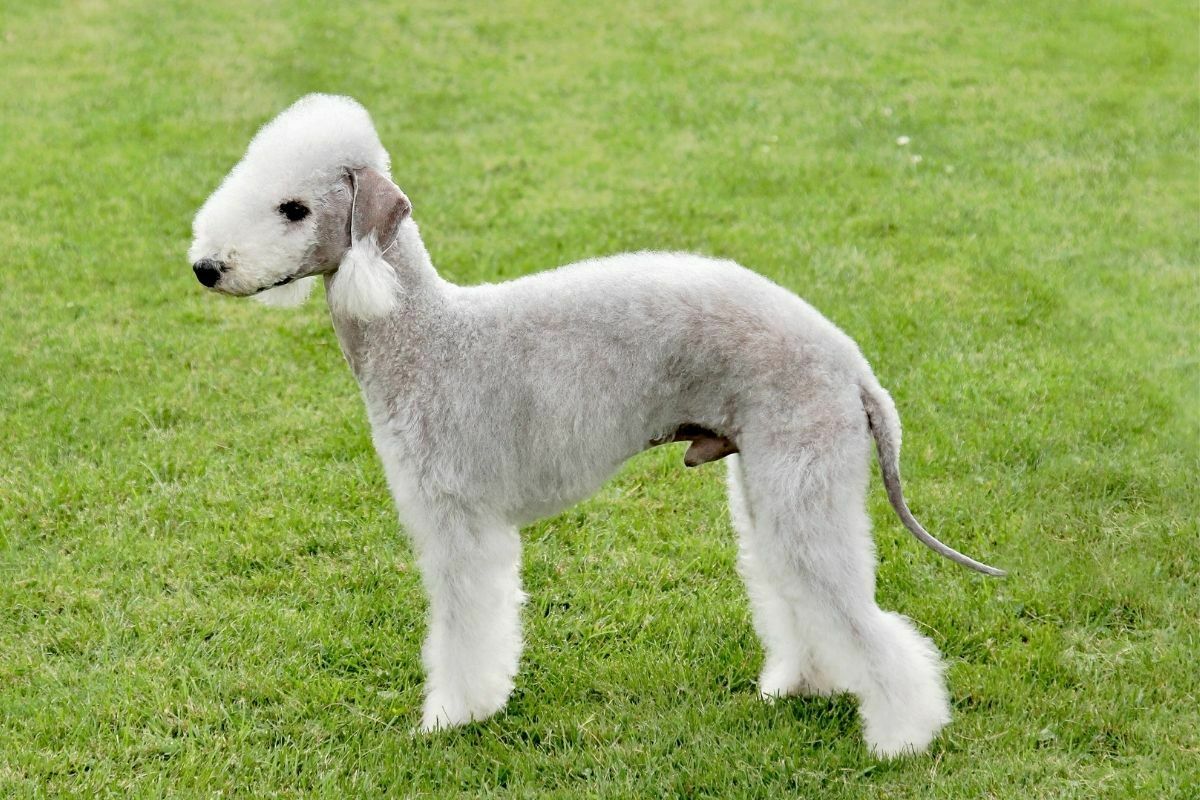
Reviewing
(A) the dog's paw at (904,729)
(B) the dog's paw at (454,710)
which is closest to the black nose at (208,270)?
(B) the dog's paw at (454,710)

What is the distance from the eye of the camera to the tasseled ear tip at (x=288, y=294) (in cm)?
374

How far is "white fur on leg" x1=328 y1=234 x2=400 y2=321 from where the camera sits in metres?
3.42

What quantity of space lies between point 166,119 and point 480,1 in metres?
4.62

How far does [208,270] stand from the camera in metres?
3.38

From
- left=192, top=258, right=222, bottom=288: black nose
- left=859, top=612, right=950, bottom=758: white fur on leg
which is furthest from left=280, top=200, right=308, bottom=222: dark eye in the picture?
left=859, top=612, right=950, bottom=758: white fur on leg

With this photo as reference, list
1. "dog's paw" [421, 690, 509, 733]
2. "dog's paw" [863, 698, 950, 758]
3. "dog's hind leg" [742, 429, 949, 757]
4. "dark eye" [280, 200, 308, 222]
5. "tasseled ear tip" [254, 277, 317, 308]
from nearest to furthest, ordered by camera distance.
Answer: "dog's hind leg" [742, 429, 949, 757] < "dark eye" [280, 200, 308, 222] < "dog's paw" [863, 698, 950, 758] < "tasseled ear tip" [254, 277, 317, 308] < "dog's paw" [421, 690, 509, 733]

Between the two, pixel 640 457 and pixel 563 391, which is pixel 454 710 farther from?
pixel 640 457

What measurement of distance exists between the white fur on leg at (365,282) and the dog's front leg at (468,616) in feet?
2.18

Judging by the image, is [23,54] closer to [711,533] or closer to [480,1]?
[480,1]

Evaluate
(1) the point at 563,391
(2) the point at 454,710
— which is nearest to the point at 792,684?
(2) the point at 454,710

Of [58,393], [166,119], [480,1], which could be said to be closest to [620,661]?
[58,393]

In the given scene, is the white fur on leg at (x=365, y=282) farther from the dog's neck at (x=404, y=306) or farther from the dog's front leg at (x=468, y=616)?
the dog's front leg at (x=468, y=616)

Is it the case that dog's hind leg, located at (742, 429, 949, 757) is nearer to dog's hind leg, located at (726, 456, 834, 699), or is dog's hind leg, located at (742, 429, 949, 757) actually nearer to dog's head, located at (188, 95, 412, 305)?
dog's hind leg, located at (726, 456, 834, 699)

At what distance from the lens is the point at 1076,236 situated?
7.36 meters
